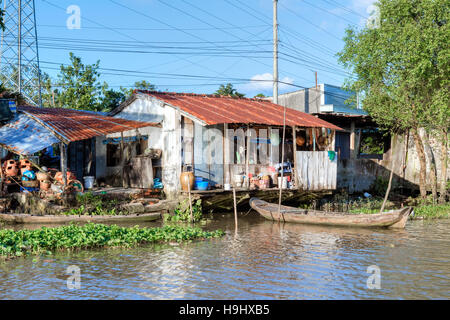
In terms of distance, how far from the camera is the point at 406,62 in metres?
17.2

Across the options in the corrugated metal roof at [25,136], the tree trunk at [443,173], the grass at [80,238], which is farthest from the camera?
the tree trunk at [443,173]

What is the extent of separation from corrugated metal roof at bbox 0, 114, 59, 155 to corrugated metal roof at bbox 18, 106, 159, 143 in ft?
0.75

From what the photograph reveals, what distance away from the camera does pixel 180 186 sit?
15945 mm

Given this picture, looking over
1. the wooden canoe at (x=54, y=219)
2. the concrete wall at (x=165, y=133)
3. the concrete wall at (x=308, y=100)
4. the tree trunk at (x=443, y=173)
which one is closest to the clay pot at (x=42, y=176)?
the wooden canoe at (x=54, y=219)

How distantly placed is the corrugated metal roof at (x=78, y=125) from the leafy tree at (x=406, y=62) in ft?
29.8

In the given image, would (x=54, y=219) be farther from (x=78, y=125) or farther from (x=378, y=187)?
(x=378, y=187)

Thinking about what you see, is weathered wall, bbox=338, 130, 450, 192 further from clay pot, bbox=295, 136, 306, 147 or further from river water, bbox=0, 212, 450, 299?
river water, bbox=0, 212, 450, 299

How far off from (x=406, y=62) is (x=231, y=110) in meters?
6.98

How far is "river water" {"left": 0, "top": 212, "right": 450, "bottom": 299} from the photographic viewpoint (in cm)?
715

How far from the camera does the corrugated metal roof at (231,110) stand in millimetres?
16203

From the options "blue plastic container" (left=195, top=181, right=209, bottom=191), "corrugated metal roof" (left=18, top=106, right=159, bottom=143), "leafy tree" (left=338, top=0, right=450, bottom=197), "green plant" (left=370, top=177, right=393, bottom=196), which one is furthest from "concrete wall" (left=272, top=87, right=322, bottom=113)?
"blue plastic container" (left=195, top=181, right=209, bottom=191)

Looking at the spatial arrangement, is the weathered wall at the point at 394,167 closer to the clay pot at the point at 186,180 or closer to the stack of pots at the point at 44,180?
the clay pot at the point at 186,180

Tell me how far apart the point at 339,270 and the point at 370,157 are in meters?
15.4
